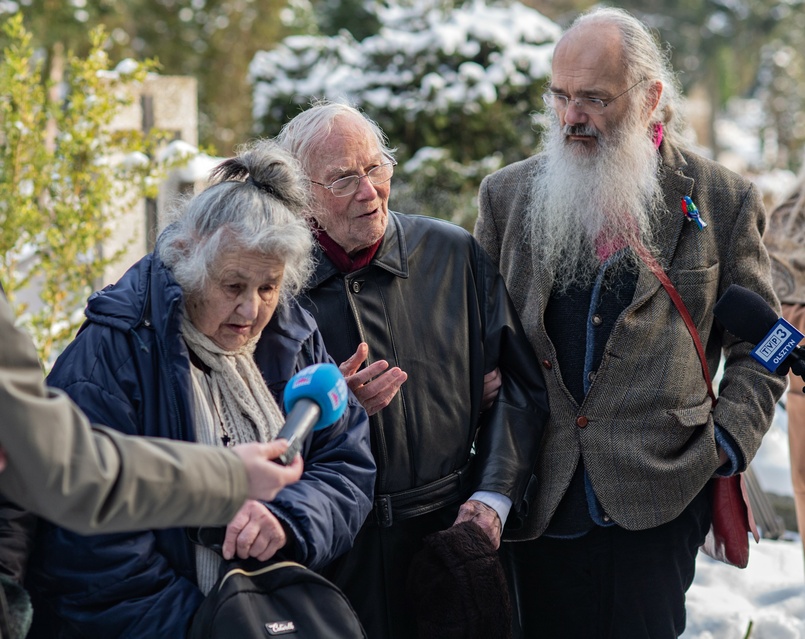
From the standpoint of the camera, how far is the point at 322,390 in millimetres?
2176

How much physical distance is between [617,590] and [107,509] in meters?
1.97

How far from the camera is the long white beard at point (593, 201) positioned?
333cm

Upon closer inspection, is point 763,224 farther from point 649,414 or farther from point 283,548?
point 283,548

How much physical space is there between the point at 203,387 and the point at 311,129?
38.1 inches

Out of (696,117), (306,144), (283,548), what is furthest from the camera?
(696,117)

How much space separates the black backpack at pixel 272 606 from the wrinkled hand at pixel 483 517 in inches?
26.3

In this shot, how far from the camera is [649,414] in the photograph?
321 centimetres

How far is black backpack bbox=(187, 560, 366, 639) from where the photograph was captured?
228cm

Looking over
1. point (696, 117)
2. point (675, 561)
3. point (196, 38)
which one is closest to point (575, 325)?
point (675, 561)

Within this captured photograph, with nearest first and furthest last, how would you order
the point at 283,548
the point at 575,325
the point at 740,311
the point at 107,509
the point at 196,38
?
the point at 107,509
the point at 283,548
the point at 740,311
the point at 575,325
the point at 196,38

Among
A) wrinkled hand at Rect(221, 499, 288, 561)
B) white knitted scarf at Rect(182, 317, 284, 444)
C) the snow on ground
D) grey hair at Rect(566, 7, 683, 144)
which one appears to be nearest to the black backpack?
wrinkled hand at Rect(221, 499, 288, 561)

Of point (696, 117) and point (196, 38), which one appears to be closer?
point (196, 38)

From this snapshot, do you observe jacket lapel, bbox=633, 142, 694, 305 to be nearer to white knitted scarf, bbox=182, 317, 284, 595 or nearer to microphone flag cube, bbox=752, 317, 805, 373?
microphone flag cube, bbox=752, 317, 805, 373

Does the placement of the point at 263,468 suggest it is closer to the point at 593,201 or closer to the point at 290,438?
the point at 290,438
